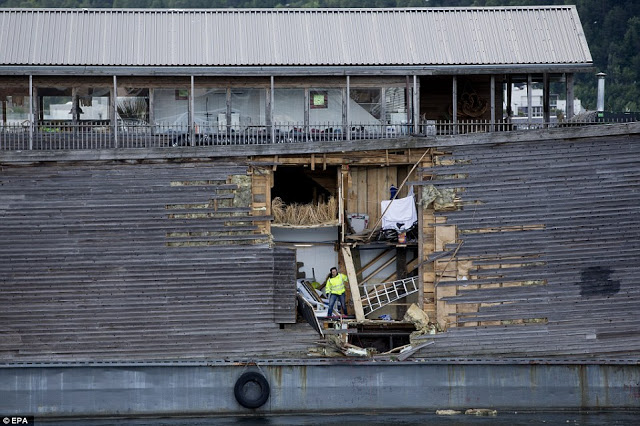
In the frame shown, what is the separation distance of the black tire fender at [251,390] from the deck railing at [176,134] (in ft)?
22.9

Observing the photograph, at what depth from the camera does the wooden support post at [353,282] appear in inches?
1196

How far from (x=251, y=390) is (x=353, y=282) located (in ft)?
15.0

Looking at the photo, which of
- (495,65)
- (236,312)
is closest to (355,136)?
(495,65)

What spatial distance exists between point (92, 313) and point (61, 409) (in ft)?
8.55

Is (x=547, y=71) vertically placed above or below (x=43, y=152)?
above

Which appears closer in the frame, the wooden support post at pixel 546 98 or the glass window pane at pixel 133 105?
the glass window pane at pixel 133 105

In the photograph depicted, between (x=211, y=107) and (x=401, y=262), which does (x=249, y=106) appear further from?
(x=401, y=262)

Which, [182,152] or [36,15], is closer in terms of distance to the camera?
[182,152]

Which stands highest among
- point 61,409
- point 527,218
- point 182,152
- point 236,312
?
point 182,152

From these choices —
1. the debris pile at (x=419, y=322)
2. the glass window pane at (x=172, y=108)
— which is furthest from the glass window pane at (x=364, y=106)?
the debris pile at (x=419, y=322)

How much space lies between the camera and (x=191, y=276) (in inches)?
1152

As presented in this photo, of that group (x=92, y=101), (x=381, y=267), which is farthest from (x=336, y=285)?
(x=92, y=101)

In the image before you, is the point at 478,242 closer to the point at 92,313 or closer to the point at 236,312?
the point at 236,312

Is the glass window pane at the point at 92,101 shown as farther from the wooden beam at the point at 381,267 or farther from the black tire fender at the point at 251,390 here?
the black tire fender at the point at 251,390
